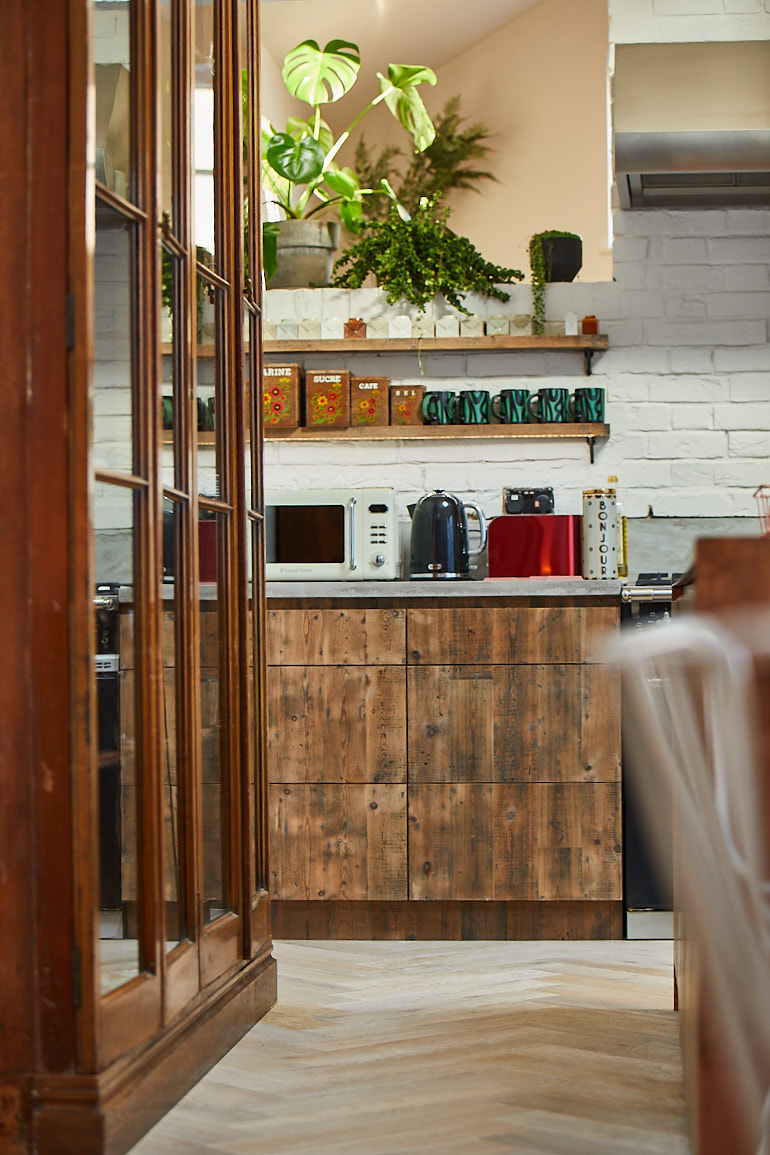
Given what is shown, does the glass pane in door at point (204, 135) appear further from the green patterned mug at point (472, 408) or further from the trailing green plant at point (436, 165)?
the trailing green plant at point (436, 165)

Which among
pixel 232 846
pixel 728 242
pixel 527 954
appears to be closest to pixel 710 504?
pixel 728 242

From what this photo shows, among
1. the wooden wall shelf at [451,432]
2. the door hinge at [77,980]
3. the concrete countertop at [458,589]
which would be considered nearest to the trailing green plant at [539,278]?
the wooden wall shelf at [451,432]

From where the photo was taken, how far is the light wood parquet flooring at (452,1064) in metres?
1.80

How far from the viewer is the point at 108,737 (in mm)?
1749

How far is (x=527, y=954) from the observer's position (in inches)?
118

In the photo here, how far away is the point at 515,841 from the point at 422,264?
1898 millimetres

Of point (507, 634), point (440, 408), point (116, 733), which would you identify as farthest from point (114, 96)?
point (440, 408)

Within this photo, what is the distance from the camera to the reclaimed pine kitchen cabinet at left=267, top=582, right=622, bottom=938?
3.13m

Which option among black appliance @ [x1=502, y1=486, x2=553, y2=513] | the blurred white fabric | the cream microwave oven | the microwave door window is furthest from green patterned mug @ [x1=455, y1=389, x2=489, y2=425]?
the blurred white fabric

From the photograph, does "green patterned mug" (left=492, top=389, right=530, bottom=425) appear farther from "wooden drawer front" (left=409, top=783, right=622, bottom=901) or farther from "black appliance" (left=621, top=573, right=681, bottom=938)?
"wooden drawer front" (left=409, top=783, right=622, bottom=901)

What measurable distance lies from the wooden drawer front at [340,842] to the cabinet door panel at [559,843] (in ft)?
0.90

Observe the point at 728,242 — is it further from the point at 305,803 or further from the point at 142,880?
the point at 142,880

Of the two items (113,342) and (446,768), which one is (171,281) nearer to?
(113,342)

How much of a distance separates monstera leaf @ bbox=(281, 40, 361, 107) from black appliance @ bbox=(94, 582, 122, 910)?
2743 mm
